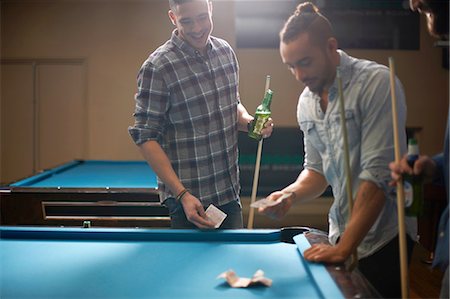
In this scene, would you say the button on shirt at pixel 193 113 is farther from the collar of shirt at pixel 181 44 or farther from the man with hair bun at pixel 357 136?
the man with hair bun at pixel 357 136

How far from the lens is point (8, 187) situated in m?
3.25

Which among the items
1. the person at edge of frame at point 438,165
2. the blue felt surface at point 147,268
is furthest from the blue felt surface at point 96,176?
the person at edge of frame at point 438,165

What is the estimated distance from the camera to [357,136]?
4.80 ft

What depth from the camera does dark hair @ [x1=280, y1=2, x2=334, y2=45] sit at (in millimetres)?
1472

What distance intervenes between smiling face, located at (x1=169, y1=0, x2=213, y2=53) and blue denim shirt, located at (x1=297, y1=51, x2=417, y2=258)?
0.65m

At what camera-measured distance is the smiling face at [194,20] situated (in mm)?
2061

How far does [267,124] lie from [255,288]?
0.83 metres

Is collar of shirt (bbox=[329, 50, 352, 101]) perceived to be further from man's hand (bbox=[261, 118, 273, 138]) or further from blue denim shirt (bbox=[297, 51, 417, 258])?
man's hand (bbox=[261, 118, 273, 138])

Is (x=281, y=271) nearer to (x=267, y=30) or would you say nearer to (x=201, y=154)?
(x=201, y=154)

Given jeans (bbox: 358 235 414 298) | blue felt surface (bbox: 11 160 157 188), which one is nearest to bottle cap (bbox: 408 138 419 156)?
jeans (bbox: 358 235 414 298)

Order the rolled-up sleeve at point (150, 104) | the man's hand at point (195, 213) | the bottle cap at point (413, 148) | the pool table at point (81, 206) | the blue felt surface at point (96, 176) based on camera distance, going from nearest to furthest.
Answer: the bottle cap at point (413, 148)
the man's hand at point (195, 213)
the rolled-up sleeve at point (150, 104)
the pool table at point (81, 206)
the blue felt surface at point (96, 176)

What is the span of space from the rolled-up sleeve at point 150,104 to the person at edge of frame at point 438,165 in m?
0.99

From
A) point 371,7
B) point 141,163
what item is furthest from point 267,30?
point 141,163

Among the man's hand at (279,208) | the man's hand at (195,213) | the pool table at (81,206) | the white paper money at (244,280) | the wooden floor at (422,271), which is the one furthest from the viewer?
the pool table at (81,206)
